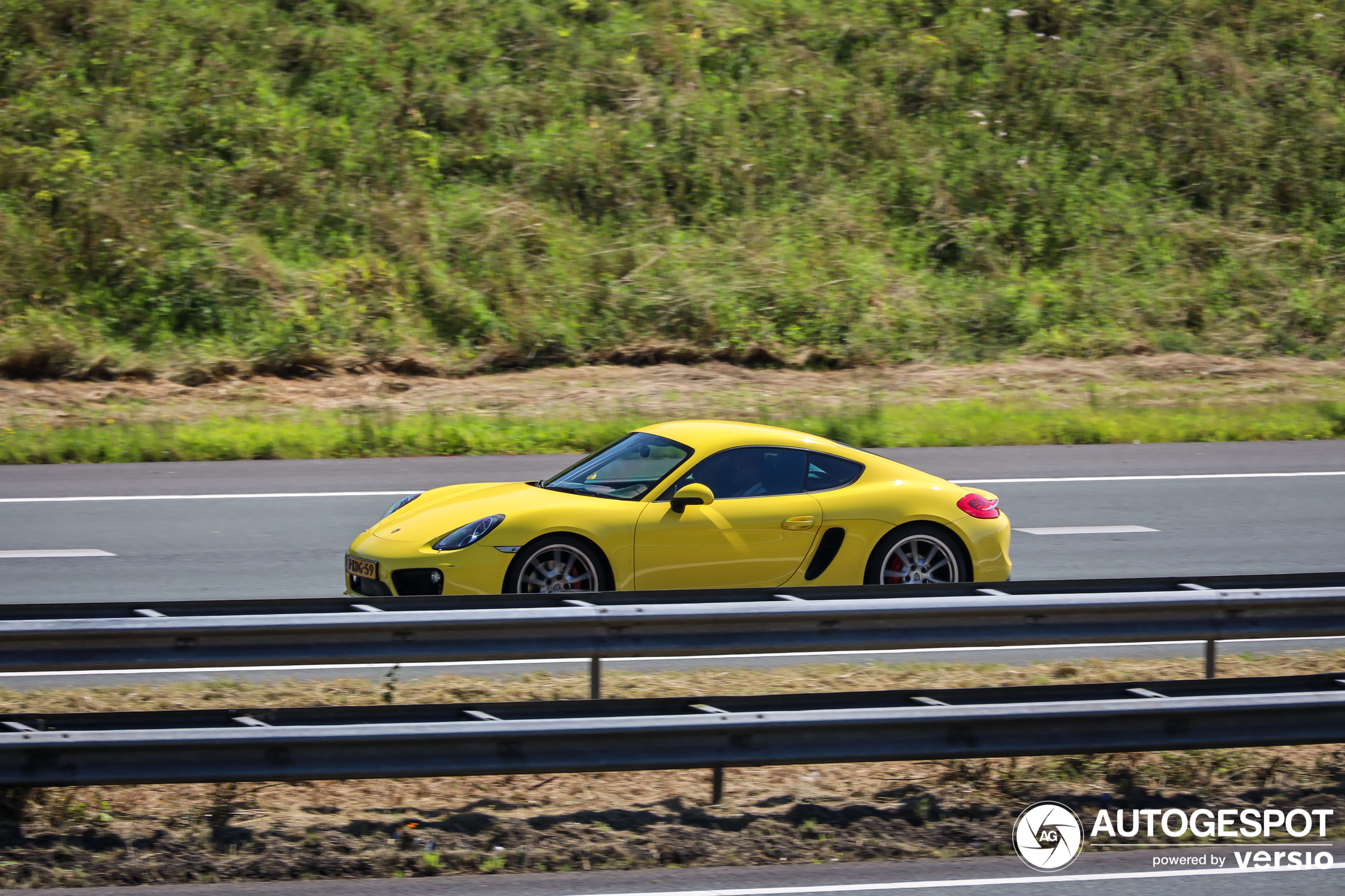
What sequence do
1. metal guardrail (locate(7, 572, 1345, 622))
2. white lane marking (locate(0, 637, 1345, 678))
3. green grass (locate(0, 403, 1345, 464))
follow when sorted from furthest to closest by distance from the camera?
green grass (locate(0, 403, 1345, 464)), white lane marking (locate(0, 637, 1345, 678)), metal guardrail (locate(7, 572, 1345, 622))

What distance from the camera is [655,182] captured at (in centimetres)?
2247

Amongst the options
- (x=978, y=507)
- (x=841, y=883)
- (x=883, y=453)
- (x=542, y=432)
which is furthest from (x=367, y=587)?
(x=883, y=453)

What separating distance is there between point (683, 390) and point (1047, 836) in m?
12.7

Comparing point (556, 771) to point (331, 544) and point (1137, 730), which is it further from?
point (331, 544)

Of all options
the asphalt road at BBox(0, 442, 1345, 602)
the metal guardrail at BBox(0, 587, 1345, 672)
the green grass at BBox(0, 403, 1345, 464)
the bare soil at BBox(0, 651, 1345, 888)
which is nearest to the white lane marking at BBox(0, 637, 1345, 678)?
the bare soil at BBox(0, 651, 1345, 888)

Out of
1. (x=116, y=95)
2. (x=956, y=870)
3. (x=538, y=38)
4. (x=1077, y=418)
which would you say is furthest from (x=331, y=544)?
(x=538, y=38)

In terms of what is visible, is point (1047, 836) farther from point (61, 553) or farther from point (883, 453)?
point (883, 453)

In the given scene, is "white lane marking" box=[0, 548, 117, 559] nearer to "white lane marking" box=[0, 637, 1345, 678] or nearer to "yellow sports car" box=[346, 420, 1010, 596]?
"white lane marking" box=[0, 637, 1345, 678]

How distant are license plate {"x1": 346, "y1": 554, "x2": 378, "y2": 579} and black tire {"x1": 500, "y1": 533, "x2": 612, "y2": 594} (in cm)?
77

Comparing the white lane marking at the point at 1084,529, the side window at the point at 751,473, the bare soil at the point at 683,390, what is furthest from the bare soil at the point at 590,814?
the bare soil at the point at 683,390

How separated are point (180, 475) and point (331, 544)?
3.65m

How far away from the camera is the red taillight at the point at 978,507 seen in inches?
327

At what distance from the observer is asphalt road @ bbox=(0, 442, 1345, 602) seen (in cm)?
952

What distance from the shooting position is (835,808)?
5.52 metres
